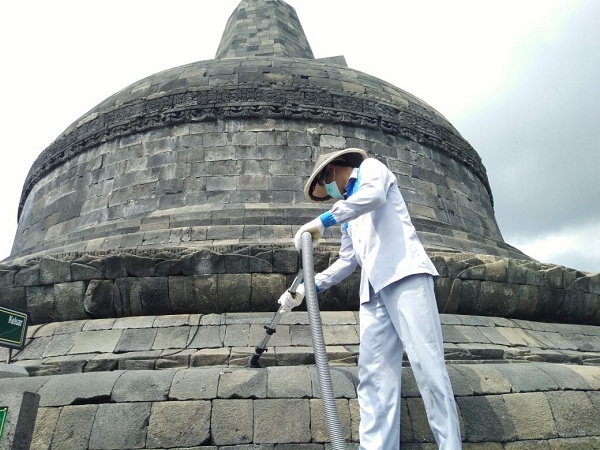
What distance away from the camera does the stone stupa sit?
14.4 ft

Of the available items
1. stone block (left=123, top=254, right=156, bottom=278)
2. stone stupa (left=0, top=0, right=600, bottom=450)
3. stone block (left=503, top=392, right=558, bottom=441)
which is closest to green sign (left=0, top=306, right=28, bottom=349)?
stone stupa (left=0, top=0, right=600, bottom=450)

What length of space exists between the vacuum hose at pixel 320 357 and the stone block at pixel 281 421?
0.84m

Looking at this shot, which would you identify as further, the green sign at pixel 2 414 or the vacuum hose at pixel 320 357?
the green sign at pixel 2 414

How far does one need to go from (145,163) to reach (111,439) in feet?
20.8

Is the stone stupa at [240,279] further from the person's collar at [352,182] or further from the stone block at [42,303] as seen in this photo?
the person's collar at [352,182]

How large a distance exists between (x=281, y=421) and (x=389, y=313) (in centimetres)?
130

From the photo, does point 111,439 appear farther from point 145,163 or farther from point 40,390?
point 145,163

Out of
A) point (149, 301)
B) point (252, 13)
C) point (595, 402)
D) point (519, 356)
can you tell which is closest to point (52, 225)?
point (149, 301)

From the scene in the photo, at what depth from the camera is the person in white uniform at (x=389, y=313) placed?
11.5 ft

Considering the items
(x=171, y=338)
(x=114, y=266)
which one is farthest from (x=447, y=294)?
(x=114, y=266)

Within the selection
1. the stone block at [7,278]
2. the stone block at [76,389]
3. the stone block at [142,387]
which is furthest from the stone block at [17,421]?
the stone block at [7,278]

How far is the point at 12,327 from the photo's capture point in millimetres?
5234

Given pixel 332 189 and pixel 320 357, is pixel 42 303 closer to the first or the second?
pixel 332 189

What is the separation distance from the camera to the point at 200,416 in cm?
426
